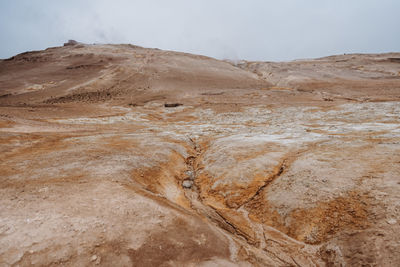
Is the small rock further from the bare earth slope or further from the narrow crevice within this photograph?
the narrow crevice

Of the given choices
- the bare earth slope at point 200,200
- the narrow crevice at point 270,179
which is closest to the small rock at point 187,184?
the bare earth slope at point 200,200

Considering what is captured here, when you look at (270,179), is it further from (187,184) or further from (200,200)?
(187,184)

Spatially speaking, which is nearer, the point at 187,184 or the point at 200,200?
the point at 200,200

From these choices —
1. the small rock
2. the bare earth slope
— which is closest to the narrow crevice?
the bare earth slope

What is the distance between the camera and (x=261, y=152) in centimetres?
813

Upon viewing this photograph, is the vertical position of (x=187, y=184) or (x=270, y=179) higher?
(x=270, y=179)

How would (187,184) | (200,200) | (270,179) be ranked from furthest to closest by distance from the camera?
(187,184) → (270,179) → (200,200)

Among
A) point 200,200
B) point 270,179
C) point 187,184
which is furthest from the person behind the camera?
point 187,184

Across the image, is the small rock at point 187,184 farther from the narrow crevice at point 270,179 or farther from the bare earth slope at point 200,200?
the narrow crevice at point 270,179

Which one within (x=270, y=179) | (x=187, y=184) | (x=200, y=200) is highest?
(x=270, y=179)

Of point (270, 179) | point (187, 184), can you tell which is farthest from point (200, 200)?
point (270, 179)

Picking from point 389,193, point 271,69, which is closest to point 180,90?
point 271,69

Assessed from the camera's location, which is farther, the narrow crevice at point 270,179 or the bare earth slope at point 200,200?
the narrow crevice at point 270,179

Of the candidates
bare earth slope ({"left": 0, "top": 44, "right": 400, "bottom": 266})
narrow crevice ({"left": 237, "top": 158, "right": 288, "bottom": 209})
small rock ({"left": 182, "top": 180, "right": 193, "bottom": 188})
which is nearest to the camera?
bare earth slope ({"left": 0, "top": 44, "right": 400, "bottom": 266})
